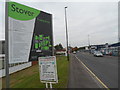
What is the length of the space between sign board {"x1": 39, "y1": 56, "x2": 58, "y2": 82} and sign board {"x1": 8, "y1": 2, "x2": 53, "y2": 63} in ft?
2.17

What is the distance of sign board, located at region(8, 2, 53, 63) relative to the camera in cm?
427

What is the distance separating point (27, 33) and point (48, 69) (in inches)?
74.1

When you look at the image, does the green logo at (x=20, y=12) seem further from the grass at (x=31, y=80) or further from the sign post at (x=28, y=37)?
the grass at (x=31, y=80)

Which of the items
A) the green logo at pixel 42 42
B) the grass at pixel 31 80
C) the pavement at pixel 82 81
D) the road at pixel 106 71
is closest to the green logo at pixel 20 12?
the green logo at pixel 42 42

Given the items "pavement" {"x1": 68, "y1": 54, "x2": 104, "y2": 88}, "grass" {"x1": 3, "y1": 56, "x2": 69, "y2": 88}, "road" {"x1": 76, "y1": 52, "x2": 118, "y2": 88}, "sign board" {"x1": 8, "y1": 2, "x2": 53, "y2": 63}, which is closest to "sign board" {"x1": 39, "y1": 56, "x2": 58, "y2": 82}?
"sign board" {"x1": 8, "y1": 2, "x2": 53, "y2": 63}

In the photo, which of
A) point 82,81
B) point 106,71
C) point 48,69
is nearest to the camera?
point 48,69

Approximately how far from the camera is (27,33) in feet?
16.3

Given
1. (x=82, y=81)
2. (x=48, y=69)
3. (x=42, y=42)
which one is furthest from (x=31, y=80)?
(x=82, y=81)

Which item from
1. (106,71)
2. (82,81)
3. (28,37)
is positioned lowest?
(106,71)

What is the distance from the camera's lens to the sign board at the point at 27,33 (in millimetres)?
4273

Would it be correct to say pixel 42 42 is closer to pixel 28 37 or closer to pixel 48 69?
pixel 28 37

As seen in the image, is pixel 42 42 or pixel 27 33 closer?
pixel 27 33

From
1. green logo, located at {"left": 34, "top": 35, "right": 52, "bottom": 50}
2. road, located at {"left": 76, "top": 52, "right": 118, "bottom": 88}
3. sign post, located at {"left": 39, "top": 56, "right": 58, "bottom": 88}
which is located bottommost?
road, located at {"left": 76, "top": 52, "right": 118, "bottom": 88}

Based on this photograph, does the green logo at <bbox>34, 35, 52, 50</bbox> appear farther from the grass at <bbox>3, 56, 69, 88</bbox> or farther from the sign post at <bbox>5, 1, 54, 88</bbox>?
the grass at <bbox>3, 56, 69, 88</bbox>
